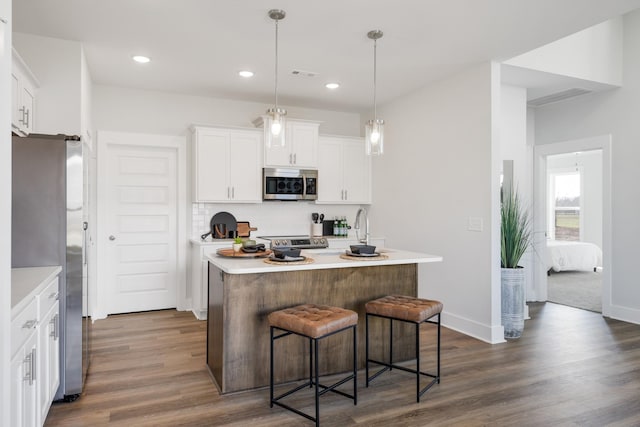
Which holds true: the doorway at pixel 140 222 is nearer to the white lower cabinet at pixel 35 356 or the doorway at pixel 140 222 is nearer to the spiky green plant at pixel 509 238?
the white lower cabinet at pixel 35 356

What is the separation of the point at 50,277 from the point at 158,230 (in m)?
2.84

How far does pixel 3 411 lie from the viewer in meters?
1.49

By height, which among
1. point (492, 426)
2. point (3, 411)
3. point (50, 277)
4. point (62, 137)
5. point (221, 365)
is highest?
point (62, 137)

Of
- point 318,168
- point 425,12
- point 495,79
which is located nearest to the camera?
point 425,12

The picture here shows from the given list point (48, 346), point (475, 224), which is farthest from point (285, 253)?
point (475, 224)

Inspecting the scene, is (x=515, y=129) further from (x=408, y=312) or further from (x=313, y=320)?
(x=313, y=320)

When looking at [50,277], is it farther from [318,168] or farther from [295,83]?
[318,168]

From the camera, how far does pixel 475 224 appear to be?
13.7 feet

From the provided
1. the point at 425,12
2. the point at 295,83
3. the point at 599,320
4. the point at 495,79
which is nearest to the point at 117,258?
the point at 295,83

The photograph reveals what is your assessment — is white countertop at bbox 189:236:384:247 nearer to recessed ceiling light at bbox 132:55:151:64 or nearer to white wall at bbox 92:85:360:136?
white wall at bbox 92:85:360:136

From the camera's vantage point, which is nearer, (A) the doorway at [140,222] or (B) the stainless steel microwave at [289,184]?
(A) the doorway at [140,222]

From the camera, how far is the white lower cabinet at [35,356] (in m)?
1.75

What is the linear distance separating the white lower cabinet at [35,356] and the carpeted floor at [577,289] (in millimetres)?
5654

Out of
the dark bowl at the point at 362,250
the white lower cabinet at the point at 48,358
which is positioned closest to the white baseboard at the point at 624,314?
the dark bowl at the point at 362,250
